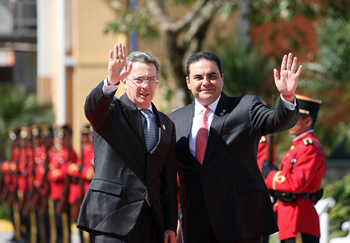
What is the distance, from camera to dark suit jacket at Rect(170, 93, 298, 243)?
10.6 ft

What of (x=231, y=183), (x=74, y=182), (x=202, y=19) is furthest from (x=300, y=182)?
(x=202, y=19)

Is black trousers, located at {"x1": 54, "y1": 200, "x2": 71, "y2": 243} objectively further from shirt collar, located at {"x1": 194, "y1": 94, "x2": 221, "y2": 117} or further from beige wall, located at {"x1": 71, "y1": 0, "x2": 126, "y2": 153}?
shirt collar, located at {"x1": 194, "y1": 94, "x2": 221, "y2": 117}

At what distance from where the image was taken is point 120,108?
310 cm

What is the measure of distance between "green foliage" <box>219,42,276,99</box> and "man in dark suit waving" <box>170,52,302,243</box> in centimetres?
571

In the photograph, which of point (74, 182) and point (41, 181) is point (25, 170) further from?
point (74, 182)

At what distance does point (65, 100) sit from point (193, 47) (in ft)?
17.7

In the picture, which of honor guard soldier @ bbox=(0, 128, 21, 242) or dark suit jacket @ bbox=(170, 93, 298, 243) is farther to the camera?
honor guard soldier @ bbox=(0, 128, 21, 242)

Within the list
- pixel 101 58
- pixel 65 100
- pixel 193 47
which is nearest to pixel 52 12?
pixel 65 100

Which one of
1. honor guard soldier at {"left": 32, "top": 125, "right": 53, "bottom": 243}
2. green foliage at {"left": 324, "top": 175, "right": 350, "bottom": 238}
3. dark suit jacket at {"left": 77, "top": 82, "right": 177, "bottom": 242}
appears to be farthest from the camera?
honor guard soldier at {"left": 32, "top": 125, "right": 53, "bottom": 243}

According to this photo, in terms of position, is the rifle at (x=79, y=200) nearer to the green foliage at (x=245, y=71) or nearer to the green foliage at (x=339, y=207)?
the green foliage at (x=245, y=71)

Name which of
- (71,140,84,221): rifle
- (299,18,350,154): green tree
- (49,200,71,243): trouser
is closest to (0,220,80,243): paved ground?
(49,200,71,243): trouser

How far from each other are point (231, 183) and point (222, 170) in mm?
101

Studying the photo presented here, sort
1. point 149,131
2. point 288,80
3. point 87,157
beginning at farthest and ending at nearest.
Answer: point 87,157, point 149,131, point 288,80

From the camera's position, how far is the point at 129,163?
119 inches
